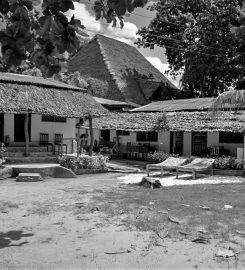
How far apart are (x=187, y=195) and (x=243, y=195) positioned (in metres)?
1.74

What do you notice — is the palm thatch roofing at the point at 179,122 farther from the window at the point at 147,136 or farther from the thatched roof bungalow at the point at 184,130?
the window at the point at 147,136

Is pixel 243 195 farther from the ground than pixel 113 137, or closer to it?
closer to it

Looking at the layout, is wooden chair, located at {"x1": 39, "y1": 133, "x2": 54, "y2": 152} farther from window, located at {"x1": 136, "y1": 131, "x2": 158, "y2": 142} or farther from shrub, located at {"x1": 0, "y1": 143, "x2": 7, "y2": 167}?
window, located at {"x1": 136, "y1": 131, "x2": 158, "y2": 142}

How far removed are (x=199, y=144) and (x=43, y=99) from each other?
30.7ft

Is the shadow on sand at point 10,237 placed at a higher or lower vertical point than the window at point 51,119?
lower

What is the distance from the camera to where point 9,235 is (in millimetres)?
7461

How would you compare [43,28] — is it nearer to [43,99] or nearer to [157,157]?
[43,99]

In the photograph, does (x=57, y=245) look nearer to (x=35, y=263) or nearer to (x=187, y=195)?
(x=35, y=263)

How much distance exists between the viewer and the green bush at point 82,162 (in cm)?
1880

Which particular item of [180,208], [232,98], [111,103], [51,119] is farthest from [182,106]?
[180,208]

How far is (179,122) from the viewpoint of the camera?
73.8ft

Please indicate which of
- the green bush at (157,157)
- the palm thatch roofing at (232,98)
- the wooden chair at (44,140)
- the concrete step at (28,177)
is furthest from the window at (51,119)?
the palm thatch roofing at (232,98)

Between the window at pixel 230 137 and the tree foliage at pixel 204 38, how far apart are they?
373 inches

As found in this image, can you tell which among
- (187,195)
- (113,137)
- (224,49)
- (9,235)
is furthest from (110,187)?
(224,49)
